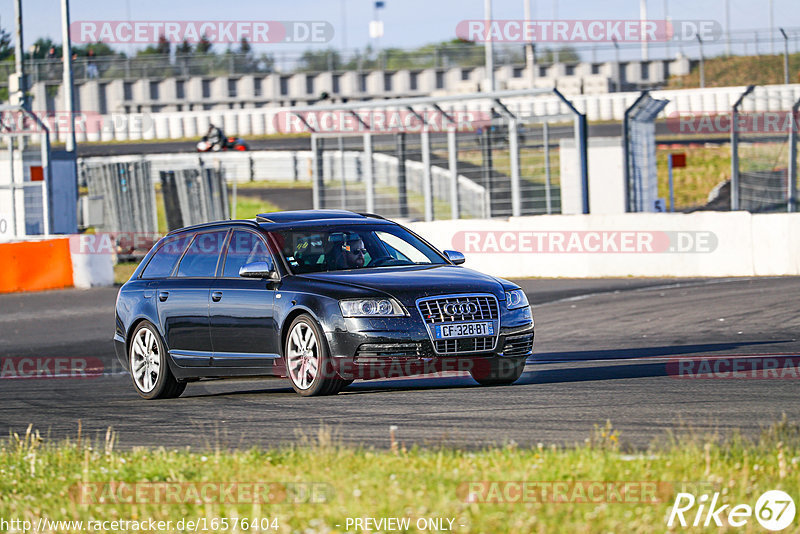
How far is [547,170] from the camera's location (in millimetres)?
25328

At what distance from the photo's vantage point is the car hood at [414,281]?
31.6ft

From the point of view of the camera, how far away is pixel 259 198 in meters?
43.1

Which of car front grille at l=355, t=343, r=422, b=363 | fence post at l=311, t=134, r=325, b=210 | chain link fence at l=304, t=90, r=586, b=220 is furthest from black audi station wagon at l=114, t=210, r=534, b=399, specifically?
fence post at l=311, t=134, r=325, b=210

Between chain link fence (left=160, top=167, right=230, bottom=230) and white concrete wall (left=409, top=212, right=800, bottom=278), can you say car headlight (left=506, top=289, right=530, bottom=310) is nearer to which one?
white concrete wall (left=409, top=212, right=800, bottom=278)

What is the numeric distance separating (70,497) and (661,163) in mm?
38626

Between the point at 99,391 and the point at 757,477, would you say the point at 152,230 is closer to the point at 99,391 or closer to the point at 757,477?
the point at 99,391

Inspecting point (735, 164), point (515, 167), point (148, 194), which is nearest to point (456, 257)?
point (515, 167)

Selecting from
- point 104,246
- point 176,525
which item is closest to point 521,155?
point 104,246

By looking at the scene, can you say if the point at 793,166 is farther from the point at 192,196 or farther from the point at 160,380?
the point at 160,380

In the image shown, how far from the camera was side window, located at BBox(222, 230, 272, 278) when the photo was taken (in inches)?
418

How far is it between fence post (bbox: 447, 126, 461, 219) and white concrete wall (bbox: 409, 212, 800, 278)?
844 mm

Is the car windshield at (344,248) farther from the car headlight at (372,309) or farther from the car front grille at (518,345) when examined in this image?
the car front grille at (518,345)

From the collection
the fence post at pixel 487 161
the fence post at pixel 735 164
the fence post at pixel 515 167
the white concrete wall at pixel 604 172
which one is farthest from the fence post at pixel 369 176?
the fence post at pixel 735 164

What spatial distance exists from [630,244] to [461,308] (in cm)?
1394
